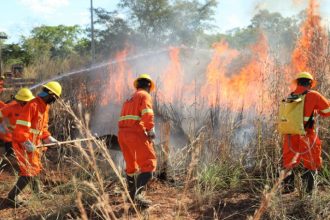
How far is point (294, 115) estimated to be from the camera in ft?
15.0

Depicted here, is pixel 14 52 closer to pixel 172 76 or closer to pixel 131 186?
pixel 172 76

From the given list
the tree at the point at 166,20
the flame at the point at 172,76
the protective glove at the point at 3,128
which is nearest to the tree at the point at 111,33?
the tree at the point at 166,20

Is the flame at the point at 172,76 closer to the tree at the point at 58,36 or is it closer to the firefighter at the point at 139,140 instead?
the firefighter at the point at 139,140

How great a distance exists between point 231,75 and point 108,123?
19.5 feet

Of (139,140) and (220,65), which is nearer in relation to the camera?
(139,140)

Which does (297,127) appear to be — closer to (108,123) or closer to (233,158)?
(233,158)

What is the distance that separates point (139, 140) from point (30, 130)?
143cm

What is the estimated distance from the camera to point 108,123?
8.14 metres

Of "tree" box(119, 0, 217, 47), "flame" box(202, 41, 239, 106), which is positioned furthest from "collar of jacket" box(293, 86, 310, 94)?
"tree" box(119, 0, 217, 47)

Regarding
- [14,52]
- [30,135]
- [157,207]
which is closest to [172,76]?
[30,135]

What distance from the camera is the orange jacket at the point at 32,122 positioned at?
4.76m

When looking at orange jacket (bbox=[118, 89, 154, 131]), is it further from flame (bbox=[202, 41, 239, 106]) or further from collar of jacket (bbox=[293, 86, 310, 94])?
flame (bbox=[202, 41, 239, 106])

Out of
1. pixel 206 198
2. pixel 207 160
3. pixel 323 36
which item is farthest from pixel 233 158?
pixel 323 36

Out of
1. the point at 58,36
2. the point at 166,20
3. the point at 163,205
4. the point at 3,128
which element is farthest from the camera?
the point at 58,36
